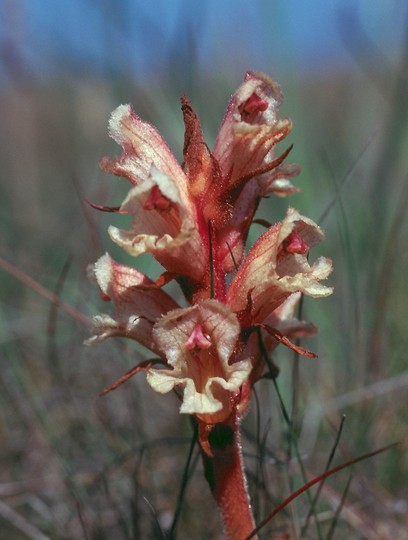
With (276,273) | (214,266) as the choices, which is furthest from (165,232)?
(276,273)

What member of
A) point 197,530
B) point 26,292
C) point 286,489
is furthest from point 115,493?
point 26,292

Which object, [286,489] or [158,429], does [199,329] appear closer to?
[286,489]

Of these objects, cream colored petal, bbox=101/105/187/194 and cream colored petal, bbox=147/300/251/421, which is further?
cream colored petal, bbox=101/105/187/194

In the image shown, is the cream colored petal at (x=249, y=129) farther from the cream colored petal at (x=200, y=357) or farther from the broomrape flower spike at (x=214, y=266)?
the cream colored petal at (x=200, y=357)

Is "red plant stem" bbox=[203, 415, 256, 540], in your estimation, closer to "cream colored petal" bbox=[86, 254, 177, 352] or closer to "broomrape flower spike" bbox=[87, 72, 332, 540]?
"broomrape flower spike" bbox=[87, 72, 332, 540]

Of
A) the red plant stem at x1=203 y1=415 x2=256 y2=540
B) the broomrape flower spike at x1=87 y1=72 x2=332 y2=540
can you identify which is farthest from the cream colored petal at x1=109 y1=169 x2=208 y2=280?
the red plant stem at x1=203 y1=415 x2=256 y2=540

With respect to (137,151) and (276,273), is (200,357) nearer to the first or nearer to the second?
(276,273)

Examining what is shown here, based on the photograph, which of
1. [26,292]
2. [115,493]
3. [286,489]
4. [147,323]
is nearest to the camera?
[147,323]
